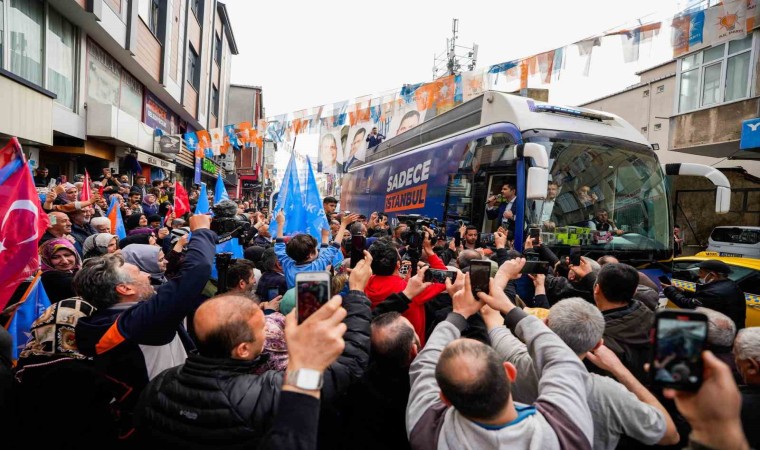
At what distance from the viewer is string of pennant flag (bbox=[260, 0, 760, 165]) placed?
7398 mm

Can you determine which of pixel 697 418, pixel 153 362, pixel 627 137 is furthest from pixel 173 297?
pixel 627 137

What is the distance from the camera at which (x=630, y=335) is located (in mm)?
2480

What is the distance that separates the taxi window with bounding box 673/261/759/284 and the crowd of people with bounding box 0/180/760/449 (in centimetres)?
436

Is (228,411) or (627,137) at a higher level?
(627,137)

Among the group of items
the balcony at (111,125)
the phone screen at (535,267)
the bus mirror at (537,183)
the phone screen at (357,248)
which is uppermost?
the balcony at (111,125)

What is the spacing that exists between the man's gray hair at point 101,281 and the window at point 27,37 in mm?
9137

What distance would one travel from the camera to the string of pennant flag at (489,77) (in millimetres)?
7398

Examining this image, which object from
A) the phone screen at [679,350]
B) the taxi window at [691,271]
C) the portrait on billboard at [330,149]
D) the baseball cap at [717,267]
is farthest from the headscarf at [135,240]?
the portrait on billboard at [330,149]

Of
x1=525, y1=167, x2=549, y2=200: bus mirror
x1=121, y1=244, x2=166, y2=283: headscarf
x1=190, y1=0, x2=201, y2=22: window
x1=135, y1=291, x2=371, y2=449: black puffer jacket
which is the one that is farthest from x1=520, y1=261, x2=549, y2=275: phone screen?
x1=190, y1=0, x2=201, y2=22: window

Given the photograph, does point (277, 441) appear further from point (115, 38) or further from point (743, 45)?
point (743, 45)

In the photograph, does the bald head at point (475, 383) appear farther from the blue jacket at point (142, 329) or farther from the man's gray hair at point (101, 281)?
the man's gray hair at point (101, 281)

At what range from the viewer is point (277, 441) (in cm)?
115

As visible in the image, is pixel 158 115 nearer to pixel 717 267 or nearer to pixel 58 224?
pixel 58 224

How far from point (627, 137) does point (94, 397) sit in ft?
23.4
